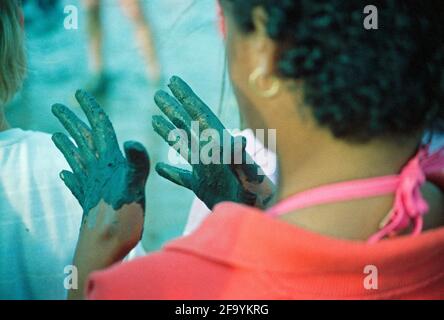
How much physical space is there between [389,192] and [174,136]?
562mm

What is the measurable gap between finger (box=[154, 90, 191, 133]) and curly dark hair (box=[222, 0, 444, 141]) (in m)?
0.48

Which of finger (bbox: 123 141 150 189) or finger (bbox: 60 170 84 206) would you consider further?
finger (bbox: 60 170 84 206)

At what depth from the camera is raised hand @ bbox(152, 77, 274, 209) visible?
132 cm

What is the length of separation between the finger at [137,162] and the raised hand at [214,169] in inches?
3.9

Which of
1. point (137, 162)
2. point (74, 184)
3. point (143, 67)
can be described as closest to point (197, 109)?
point (137, 162)

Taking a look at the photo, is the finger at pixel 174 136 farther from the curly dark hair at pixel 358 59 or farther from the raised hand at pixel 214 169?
the curly dark hair at pixel 358 59

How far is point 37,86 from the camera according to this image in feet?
5.63

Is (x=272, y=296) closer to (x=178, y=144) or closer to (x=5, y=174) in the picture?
(x=178, y=144)

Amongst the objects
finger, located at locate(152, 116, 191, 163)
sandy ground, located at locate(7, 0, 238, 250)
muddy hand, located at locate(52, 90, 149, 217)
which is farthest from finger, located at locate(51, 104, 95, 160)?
sandy ground, located at locate(7, 0, 238, 250)

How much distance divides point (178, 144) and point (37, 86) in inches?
20.4

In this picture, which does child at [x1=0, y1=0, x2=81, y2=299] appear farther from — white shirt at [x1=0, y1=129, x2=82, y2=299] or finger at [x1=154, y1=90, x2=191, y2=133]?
finger at [x1=154, y1=90, x2=191, y2=133]

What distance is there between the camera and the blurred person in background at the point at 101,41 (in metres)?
1.67
